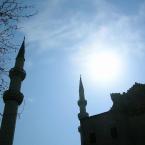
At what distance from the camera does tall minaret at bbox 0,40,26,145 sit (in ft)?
59.6

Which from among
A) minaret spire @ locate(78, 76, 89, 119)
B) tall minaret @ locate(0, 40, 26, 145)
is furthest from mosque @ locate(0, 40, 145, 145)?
minaret spire @ locate(78, 76, 89, 119)

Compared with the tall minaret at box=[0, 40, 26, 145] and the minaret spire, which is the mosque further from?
the minaret spire

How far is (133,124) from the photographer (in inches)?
794

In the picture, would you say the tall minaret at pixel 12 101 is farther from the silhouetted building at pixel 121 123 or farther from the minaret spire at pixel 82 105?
the minaret spire at pixel 82 105

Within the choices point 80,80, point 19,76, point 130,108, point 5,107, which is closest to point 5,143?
point 5,107

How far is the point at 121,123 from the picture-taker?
2050 centimetres

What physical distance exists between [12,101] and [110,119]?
8.35 metres

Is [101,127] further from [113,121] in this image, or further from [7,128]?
[7,128]

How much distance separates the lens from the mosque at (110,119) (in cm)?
1917

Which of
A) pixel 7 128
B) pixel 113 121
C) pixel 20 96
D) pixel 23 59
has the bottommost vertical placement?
pixel 7 128

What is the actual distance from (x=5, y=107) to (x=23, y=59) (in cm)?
534

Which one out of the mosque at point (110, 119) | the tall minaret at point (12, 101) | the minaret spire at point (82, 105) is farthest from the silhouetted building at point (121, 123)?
the tall minaret at point (12, 101)

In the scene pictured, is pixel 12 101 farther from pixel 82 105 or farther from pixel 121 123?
pixel 82 105

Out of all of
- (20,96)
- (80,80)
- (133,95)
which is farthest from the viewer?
(80,80)
